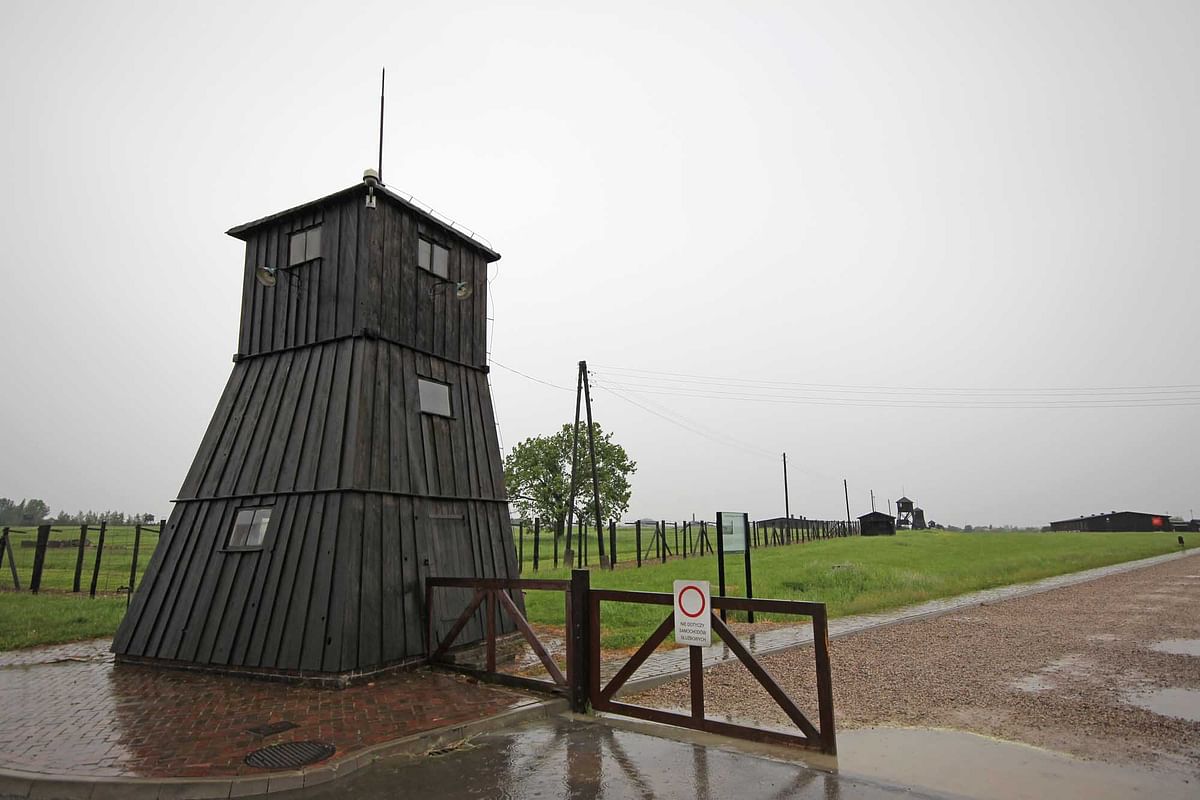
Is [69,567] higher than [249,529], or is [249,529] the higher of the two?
[249,529]

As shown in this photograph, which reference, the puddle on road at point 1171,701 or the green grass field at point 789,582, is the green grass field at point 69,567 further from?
the puddle on road at point 1171,701

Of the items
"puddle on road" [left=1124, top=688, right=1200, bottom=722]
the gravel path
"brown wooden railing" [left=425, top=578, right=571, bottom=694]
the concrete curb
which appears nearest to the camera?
the concrete curb

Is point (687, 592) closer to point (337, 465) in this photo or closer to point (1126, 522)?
point (337, 465)

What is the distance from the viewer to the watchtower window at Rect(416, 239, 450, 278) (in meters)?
12.2

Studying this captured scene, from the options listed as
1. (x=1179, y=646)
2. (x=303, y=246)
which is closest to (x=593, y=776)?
(x=303, y=246)

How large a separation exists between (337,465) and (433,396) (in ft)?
7.90

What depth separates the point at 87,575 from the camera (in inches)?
1070

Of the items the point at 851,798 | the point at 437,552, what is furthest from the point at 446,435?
the point at 851,798

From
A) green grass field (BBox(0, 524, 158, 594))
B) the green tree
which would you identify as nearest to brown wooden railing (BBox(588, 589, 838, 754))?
green grass field (BBox(0, 524, 158, 594))

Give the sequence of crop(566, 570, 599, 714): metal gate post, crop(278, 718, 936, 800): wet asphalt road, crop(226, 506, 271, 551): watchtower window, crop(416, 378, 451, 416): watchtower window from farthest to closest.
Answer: crop(416, 378, 451, 416): watchtower window, crop(226, 506, 271, 551): watchtower window, crop(566, 570, 599, 714): metal gate post, crop(278, 718, 936, 800): wet asphalt road

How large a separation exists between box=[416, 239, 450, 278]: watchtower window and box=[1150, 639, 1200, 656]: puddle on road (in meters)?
13.9

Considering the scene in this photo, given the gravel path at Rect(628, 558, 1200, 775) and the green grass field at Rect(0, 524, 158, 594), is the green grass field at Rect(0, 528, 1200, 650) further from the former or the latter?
the gravel path at Rect(628, 558, 1200, 775)

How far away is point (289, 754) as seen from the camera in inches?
239

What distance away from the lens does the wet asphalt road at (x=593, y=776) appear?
515 cm
